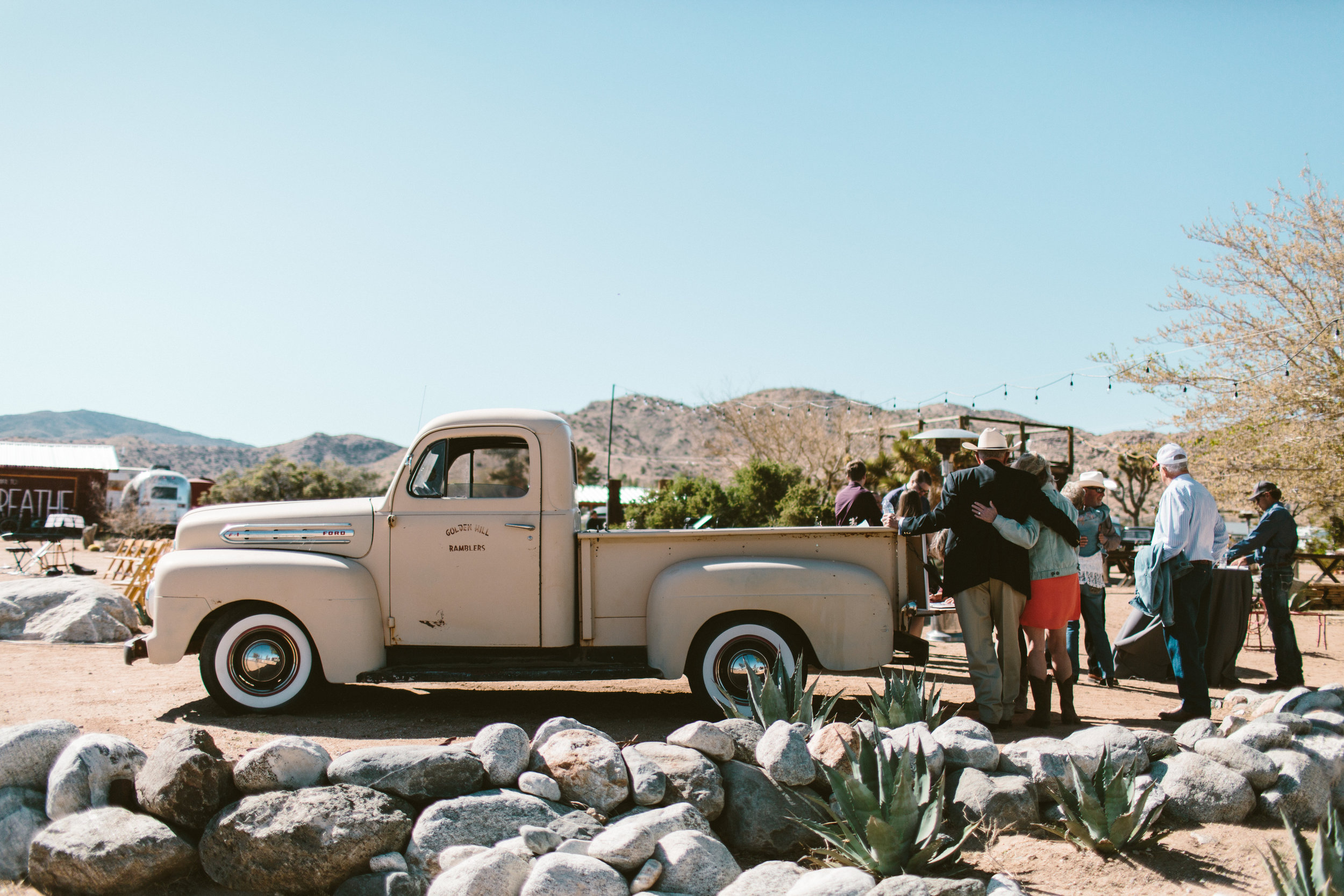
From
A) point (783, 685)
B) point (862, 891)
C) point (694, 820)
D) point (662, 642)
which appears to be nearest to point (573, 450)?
point (662, 642)

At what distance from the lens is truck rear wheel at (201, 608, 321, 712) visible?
5664 millimetres

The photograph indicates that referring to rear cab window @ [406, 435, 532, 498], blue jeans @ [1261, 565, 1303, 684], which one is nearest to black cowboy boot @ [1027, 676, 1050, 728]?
blue jeans @ [1261, 565, 1303, 684]

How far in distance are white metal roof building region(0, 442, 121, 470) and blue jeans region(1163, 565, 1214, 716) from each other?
42901 mm

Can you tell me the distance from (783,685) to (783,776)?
1.15 meters

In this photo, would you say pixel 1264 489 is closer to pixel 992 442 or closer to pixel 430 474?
pixel 992 442

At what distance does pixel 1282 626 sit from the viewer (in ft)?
22.7

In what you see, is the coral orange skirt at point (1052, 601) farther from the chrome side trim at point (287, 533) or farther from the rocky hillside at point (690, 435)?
the rocky hillside at point (690, 435)

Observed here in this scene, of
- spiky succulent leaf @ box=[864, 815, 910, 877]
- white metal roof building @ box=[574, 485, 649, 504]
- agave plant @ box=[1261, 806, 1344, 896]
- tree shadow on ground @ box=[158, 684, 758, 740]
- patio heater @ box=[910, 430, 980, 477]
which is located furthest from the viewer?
white metal roof building @ box=[574, 485, 649, 504]

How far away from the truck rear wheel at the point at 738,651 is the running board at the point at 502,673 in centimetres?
29

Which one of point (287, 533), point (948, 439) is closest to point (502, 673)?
point (287, 533)

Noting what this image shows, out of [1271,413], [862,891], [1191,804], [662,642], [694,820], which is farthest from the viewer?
[1271,413]

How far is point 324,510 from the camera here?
6055 mm

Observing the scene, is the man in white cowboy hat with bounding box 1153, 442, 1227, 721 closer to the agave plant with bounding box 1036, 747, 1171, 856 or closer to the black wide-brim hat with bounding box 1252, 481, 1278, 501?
the black wide-brim hat with bounding box 1252, 481, 1278, 501

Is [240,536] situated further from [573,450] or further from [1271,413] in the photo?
[1271,413]
